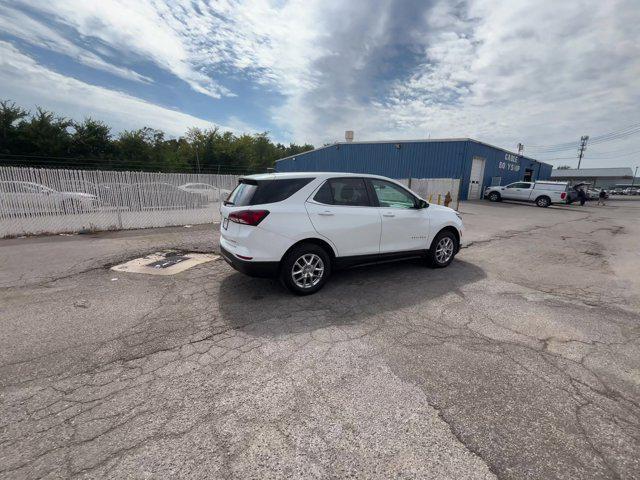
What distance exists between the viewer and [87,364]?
2.81m

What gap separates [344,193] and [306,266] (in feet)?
4.06

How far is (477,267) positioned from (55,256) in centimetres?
852

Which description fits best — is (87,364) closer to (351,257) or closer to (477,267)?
(351,257)

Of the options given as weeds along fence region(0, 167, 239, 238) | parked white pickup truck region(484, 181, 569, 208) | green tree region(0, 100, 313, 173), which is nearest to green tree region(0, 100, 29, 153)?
green tree region(0, 100, 313, 173)

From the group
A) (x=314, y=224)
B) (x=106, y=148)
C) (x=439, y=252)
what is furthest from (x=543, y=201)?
(x=106, y=148)

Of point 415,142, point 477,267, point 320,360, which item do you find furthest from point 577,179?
point 320,360

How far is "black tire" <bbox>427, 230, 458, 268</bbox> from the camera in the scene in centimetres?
562

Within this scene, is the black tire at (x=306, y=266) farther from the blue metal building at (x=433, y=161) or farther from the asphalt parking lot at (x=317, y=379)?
the blue metal building at (x=433, y=161)

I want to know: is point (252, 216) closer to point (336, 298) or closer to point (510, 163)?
point (336, 298)

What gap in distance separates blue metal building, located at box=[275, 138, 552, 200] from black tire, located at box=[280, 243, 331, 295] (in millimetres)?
21255

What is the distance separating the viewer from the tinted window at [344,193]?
4.40m

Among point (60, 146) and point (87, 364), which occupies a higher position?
point (60, 146)

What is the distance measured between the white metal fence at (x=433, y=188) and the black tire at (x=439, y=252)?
12.0 m

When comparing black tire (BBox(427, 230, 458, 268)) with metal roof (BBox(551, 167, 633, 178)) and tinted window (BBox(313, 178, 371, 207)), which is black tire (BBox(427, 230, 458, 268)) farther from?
metal roof (BBox(551, 167, 633, 178))
